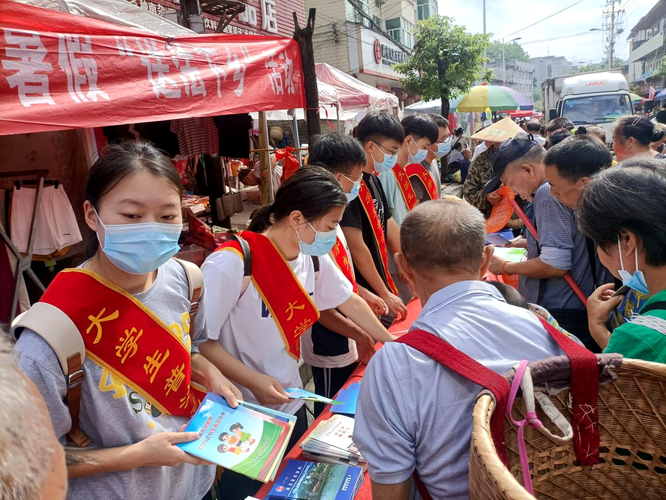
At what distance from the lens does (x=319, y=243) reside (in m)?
2.05

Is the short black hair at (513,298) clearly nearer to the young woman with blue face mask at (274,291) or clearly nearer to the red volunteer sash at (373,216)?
the young woman with blue face mask at (274,291)

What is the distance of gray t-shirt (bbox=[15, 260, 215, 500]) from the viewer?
1.16 m

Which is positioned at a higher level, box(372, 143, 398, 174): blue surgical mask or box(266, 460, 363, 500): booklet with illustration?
box(372, 143, 398, 174): blue surgical mask

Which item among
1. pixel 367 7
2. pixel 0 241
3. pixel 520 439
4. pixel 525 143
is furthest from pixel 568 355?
pixel 367 7

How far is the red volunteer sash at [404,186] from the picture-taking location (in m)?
3.68

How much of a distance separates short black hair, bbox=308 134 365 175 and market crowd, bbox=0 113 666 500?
18.7 inches

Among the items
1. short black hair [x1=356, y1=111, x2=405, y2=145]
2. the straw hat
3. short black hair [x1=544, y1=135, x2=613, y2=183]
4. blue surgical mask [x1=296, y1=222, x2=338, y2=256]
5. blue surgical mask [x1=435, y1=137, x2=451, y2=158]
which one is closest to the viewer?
blue surgical mask [x1=296, y1=222, x2=338, y2=256]

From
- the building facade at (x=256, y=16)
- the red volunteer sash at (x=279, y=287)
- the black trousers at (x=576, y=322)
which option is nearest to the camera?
the red volunteer sash at (x=279, y=287)

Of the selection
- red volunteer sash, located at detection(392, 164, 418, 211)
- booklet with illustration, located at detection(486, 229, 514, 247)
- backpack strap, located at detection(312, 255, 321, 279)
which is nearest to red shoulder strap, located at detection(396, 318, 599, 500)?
backpack strap, located at detection(312, 255, 321, 279)

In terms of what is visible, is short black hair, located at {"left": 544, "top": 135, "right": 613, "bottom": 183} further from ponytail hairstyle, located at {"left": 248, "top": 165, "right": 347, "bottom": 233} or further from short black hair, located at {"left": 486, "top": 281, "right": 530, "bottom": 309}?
ponytail hairstyle, located at {"left": 248, "top": 165, "right": 347, "bottom": 233}

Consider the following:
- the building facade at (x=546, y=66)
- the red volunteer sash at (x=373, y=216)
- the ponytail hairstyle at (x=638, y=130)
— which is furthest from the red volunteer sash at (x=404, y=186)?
the building facade at (x=546, y=66)

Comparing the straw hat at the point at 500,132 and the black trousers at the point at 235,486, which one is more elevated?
the straw hat at the point at 500,132

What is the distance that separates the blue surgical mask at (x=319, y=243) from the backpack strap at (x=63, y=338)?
986 millimetres

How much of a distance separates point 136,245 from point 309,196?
77 cm
